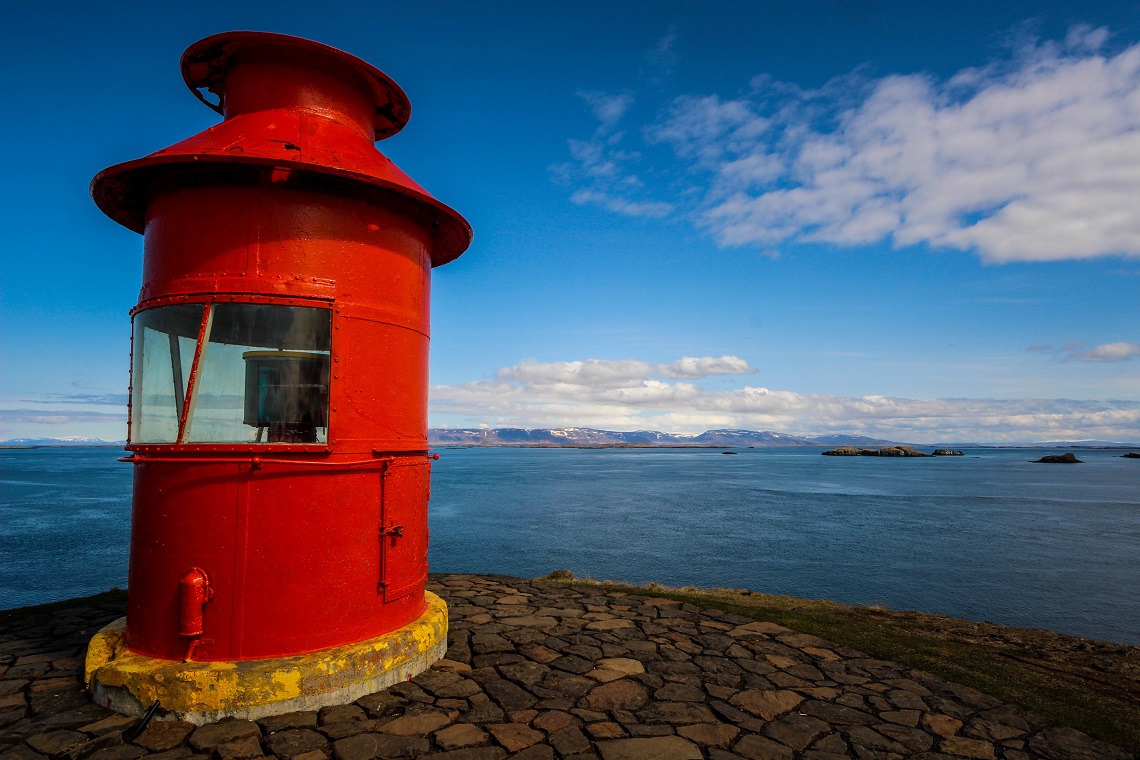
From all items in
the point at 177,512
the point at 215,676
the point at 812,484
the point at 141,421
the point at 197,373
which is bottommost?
the point at 812,484

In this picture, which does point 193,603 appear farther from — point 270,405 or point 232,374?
point 232,374

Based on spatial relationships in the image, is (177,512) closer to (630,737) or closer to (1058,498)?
(630,737)

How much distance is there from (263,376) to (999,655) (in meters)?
7.58

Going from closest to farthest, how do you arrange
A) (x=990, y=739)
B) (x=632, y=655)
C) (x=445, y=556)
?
1. (x=990, y=739)
2. (x=632, y=655)
3. (x=445, y=556)

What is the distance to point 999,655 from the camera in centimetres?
662

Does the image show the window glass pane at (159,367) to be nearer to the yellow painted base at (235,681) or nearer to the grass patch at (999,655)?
the yellow painted base at (235,681)

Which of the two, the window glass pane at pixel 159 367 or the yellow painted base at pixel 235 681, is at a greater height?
the window glass pane at pixel 159 367

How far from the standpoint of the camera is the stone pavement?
12.8 feet

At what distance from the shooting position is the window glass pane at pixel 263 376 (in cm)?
453

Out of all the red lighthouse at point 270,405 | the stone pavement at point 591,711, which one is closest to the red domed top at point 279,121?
the red lighthouse at point 270,405

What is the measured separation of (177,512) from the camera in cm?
436

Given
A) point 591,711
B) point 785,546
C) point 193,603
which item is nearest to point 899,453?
point 785,546

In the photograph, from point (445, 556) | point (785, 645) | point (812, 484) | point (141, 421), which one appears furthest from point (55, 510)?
point (812, 484)

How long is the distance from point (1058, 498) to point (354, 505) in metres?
54.4
